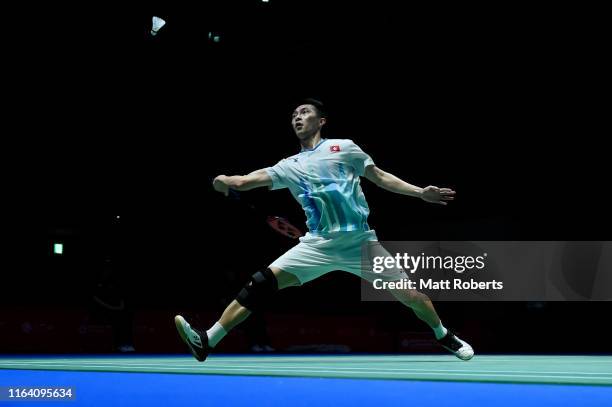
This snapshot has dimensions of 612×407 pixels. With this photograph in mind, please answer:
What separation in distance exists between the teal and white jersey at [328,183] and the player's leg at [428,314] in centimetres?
53

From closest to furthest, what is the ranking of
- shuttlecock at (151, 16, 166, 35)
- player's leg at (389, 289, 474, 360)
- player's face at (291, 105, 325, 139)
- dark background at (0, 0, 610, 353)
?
player's leg at (389, 289, 474, 360) → player's face at (291, 105, 325, 139) → shuttlecock at (151, 16, 166, 35) → dark background at (0, 0, 610, 353)

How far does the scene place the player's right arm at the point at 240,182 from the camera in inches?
217

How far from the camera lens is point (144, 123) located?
13094mm

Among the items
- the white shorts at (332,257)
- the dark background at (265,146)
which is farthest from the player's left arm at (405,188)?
the dark background at (265,146)

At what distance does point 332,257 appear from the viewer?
5.75 meters

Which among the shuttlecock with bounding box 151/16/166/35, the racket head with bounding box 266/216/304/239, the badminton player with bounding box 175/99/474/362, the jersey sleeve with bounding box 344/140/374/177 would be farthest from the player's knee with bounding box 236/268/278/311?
the shuttlecock with bounding box 151/16/166/35

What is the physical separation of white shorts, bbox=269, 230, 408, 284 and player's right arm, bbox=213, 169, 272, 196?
18.5 inches

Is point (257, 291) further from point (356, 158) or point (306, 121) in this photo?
point (306, 121)

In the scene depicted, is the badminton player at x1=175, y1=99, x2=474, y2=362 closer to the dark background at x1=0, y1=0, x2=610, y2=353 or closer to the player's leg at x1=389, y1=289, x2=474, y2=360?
the player's leg at x1=389, y1=289, x2=474, y2=360

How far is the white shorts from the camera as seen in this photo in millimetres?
5684

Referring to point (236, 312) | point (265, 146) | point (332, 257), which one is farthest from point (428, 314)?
point (265, 146)

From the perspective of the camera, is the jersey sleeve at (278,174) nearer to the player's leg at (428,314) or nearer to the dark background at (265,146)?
the player's leg at (428,314)

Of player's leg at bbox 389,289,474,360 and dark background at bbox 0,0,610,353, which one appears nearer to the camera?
player's leg at bbox 389,289,474,360

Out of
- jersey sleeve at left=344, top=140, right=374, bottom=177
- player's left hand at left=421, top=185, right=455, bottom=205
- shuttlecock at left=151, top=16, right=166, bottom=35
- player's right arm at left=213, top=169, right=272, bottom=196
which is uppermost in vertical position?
shuttlecock at left=151, top=16, right=166, bottom=35
